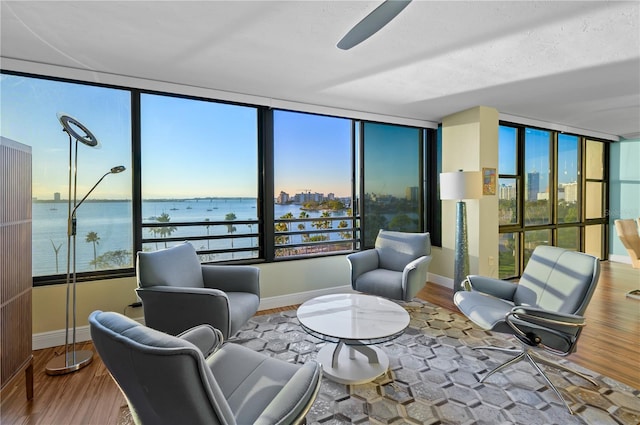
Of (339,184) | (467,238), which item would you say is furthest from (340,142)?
(467,238)

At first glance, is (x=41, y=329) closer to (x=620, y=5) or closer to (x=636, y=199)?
(x=620, y=5)

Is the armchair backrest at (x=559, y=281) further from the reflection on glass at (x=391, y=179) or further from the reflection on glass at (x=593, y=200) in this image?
the reflection on glass at (x=593, y=200)

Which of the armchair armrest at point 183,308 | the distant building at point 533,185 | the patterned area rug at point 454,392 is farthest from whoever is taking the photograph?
the distant building at point 533,185

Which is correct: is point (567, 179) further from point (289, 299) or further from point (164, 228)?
point (164, 228)

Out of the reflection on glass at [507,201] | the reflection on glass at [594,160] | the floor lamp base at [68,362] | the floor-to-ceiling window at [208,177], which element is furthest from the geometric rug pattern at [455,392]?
the reflection on glass at [594,160]

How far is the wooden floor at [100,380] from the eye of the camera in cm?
189

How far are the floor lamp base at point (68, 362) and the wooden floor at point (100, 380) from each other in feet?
0.13

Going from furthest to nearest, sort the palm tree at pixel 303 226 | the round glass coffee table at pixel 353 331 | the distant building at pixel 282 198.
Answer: the palm tree at pixel 303 226
the distant building at pixel 282 198
the round glass coffee table at pixel 353 331

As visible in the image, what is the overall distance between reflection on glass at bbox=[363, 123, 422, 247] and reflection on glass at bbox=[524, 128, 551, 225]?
1.75 m

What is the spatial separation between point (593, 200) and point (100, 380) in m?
8.15

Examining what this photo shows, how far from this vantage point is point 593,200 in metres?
6.11

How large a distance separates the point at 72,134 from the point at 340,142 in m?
2.96

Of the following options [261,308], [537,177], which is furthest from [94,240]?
[537,177]

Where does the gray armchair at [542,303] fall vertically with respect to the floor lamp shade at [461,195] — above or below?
below
